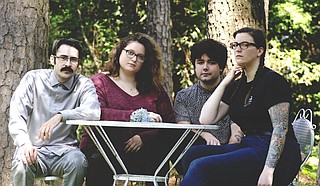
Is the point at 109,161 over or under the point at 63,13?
under

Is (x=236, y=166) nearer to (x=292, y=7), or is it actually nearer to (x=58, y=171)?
(x=58, y=171)

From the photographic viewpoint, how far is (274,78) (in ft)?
11.6

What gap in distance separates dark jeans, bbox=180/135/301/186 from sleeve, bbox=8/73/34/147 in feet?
3.71

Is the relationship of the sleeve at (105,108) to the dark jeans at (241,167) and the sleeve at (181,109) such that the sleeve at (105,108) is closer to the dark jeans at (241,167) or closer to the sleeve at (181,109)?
the sleeve at (181,109)

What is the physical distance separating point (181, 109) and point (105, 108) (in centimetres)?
57

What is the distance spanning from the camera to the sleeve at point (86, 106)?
13.0ft

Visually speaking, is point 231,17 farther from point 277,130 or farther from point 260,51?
point 277,130

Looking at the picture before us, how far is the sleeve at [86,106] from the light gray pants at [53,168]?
258 mm

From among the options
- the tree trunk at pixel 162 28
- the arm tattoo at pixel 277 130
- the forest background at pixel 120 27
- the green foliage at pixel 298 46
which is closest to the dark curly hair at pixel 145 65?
the arm tattoo at pixel 277 130

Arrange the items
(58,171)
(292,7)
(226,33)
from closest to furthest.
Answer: (58,171) → (226,33) → (292,7)

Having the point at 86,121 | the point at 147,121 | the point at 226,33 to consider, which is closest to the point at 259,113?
the point at 147,121

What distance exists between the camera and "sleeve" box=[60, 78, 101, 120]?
3947mm

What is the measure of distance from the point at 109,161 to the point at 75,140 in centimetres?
41

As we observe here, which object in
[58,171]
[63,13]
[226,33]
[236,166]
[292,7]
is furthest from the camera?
[292,7]
